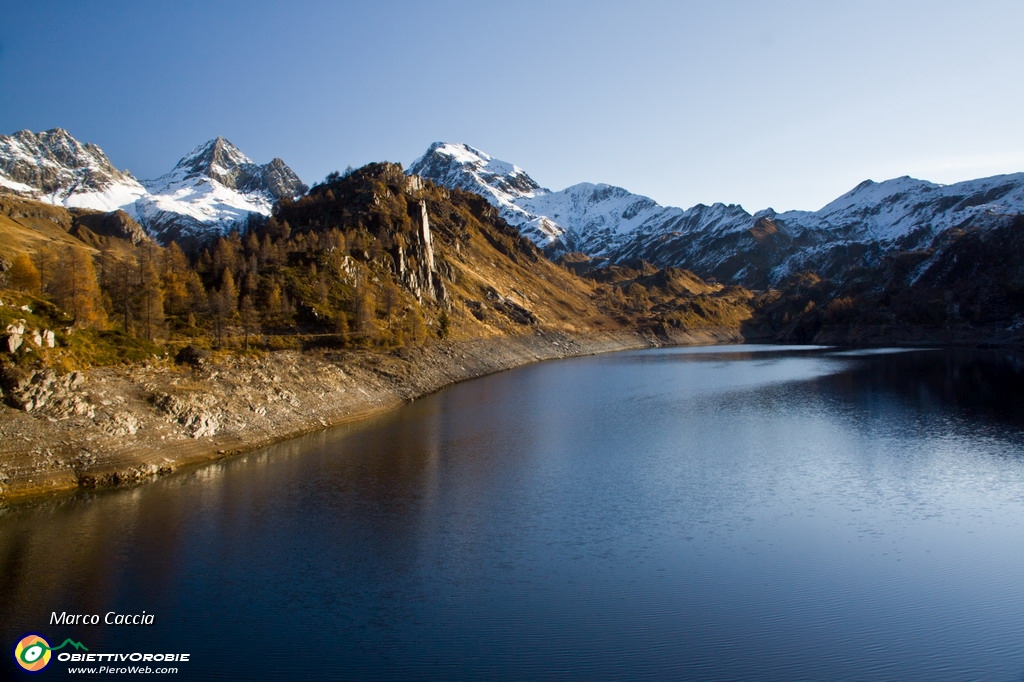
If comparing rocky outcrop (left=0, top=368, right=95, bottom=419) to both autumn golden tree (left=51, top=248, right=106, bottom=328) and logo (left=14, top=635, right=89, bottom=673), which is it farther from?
logo (left=14, top=635, right=89, bottom=673)

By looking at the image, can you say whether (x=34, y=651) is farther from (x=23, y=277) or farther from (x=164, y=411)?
(x=23, y=277)

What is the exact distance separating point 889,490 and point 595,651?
88.2 ft

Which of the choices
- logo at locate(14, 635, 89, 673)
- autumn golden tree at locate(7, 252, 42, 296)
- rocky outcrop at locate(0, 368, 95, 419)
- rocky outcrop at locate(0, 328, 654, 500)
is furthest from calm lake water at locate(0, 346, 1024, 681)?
autumn golden tree at locate(7, 252, 42, 296)

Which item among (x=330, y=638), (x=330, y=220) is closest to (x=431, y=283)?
(x=330, y=220)

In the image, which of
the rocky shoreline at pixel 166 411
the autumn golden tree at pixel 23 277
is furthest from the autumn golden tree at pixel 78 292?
the rocky shoreline at pixel 166 411

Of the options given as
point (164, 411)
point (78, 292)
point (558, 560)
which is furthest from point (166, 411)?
point (558, 560)

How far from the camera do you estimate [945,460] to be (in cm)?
4500

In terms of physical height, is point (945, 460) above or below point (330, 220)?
below

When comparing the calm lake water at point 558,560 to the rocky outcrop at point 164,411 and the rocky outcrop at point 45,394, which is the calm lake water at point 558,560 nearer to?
the rocky outcrop at point 164,411

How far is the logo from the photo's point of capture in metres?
19.9

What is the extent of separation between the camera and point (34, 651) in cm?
2045

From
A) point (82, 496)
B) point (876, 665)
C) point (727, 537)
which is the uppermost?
point (82, 496)

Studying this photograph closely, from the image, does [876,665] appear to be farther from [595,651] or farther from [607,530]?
[607,530]

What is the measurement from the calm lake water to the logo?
0.44m
